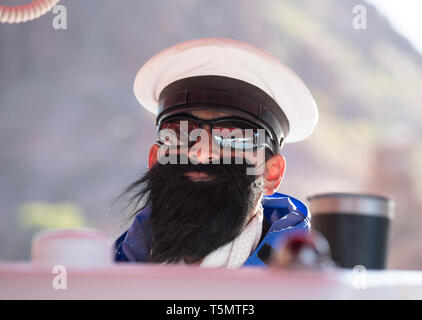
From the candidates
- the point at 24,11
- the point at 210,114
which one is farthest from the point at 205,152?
the point at 24,11

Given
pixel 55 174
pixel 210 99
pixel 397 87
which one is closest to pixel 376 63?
pixel 397 87

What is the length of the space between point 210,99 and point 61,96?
10.8m

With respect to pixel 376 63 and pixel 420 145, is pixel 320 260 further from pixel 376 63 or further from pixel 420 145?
pixel 376 63

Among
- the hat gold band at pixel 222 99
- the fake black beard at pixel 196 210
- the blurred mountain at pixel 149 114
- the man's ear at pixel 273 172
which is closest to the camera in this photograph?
the fake black beard at pixel 196 210

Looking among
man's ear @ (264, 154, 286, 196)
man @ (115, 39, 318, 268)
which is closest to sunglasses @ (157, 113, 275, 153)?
man @ (115, 39, 318, 268)

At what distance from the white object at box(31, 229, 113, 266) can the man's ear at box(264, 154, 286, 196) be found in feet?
3.72

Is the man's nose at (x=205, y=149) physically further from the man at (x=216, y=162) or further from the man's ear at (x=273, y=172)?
the man's ear at (x=273, y=172)

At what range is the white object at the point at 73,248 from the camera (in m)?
0.86

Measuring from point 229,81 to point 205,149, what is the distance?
0.27m

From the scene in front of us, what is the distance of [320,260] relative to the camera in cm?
79

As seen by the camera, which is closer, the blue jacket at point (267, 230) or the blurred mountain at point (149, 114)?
the blue jacket at point (267, 230)

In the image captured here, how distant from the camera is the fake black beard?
1.72 meters

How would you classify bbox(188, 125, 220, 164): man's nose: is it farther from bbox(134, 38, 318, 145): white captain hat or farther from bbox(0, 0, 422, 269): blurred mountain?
bbox(0, 0, 422, 269): blurred mountain

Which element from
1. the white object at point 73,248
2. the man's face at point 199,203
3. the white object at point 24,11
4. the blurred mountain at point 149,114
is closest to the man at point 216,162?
the man's face at point 199,203
